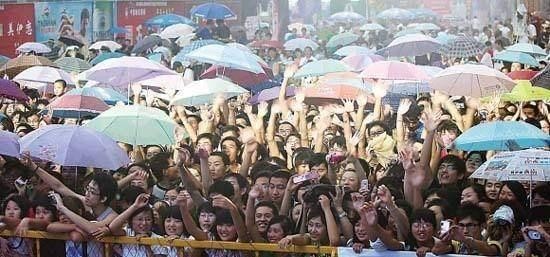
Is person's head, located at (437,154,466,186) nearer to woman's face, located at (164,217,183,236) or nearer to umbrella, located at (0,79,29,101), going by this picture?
woman's face, located at (164,217,183,236)

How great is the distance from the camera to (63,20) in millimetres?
22828

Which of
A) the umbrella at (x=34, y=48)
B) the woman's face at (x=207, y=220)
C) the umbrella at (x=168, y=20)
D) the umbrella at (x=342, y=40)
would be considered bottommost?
the umbrella at (x=342, y=40)

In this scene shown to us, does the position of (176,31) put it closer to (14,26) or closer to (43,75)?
(14,26)

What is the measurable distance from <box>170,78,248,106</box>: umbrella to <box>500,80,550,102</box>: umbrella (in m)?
2.51

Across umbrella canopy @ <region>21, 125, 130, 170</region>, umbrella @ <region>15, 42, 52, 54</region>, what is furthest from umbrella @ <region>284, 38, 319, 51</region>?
umbrella canopy @ <region>21, 125, 130, 170</region>

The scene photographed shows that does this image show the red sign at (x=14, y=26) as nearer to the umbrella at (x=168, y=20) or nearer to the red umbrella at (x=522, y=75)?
the umbrella at (x=168, y=20)

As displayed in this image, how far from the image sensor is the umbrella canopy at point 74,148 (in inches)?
296

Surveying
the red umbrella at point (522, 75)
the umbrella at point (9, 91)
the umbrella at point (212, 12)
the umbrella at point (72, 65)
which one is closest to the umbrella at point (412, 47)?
the red umbrella at point (522, 75)

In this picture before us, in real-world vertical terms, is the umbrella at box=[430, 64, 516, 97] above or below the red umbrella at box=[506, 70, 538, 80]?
above

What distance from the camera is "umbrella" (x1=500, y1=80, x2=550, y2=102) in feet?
31.8

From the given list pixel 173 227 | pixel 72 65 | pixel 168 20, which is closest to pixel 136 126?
pixel 173 227

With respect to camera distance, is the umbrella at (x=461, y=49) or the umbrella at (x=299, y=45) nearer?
the umbrella at (x=461, y=49)

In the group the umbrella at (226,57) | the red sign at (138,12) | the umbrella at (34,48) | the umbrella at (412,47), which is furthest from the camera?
the red sign at (138,12)

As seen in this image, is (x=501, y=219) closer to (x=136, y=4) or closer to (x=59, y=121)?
(x=59, y=121)
